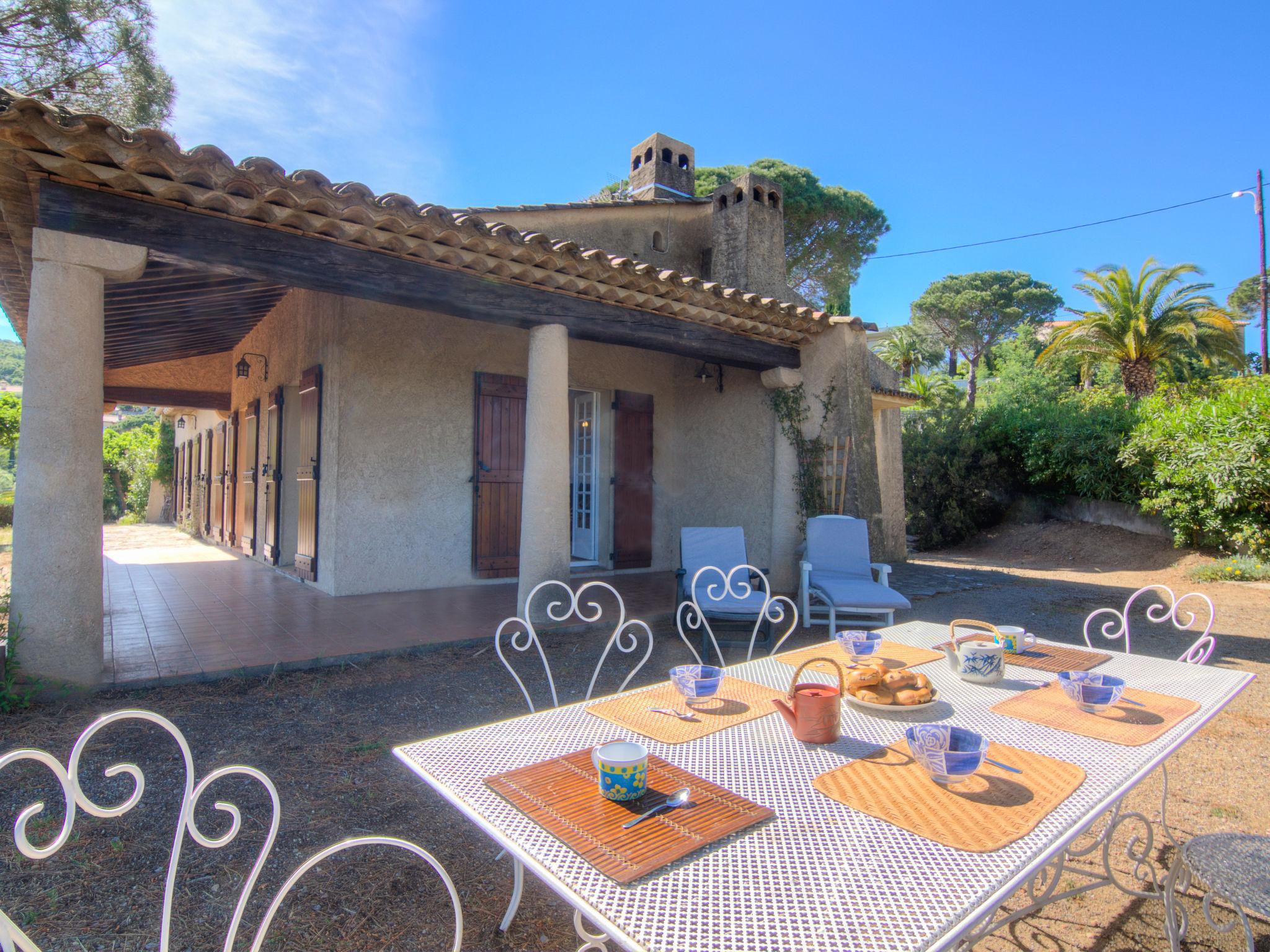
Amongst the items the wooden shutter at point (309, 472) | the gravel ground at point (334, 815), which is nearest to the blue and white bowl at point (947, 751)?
the gravel ground at point (334, 815)

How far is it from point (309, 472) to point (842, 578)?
4.94 metres

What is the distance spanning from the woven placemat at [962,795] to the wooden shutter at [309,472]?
5.90 m

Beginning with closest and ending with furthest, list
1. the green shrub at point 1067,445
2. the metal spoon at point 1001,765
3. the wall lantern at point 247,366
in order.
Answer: the metal spoon at point 1001,765
the wall lantern at point 247,366
the green shrub at point 1067,445

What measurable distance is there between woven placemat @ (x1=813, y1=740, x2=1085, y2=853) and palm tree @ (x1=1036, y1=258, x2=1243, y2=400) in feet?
51.6

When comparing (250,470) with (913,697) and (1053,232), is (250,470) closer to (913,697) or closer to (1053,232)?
(913,697)

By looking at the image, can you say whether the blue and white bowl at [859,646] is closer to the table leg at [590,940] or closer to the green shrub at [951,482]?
the table leg at [590,940]

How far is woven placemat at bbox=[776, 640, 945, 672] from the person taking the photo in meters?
2.19

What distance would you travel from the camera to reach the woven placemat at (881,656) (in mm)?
2193

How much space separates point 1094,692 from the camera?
1725 millimetres

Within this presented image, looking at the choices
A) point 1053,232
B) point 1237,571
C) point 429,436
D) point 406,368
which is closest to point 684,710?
point 429,436

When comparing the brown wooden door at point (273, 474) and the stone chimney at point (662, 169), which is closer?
the brown wooden door at point (273, 474)

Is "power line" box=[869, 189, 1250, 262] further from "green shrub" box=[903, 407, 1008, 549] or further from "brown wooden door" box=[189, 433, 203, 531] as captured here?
"brown wooden door" box=[189, 433, 203, 531]


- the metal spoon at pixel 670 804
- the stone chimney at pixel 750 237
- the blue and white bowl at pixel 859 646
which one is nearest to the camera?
the metal spoon at pixel 670 804

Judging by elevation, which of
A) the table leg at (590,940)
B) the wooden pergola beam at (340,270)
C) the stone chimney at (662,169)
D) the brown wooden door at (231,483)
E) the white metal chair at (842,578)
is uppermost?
Result: the stone chimney at (662,169)
